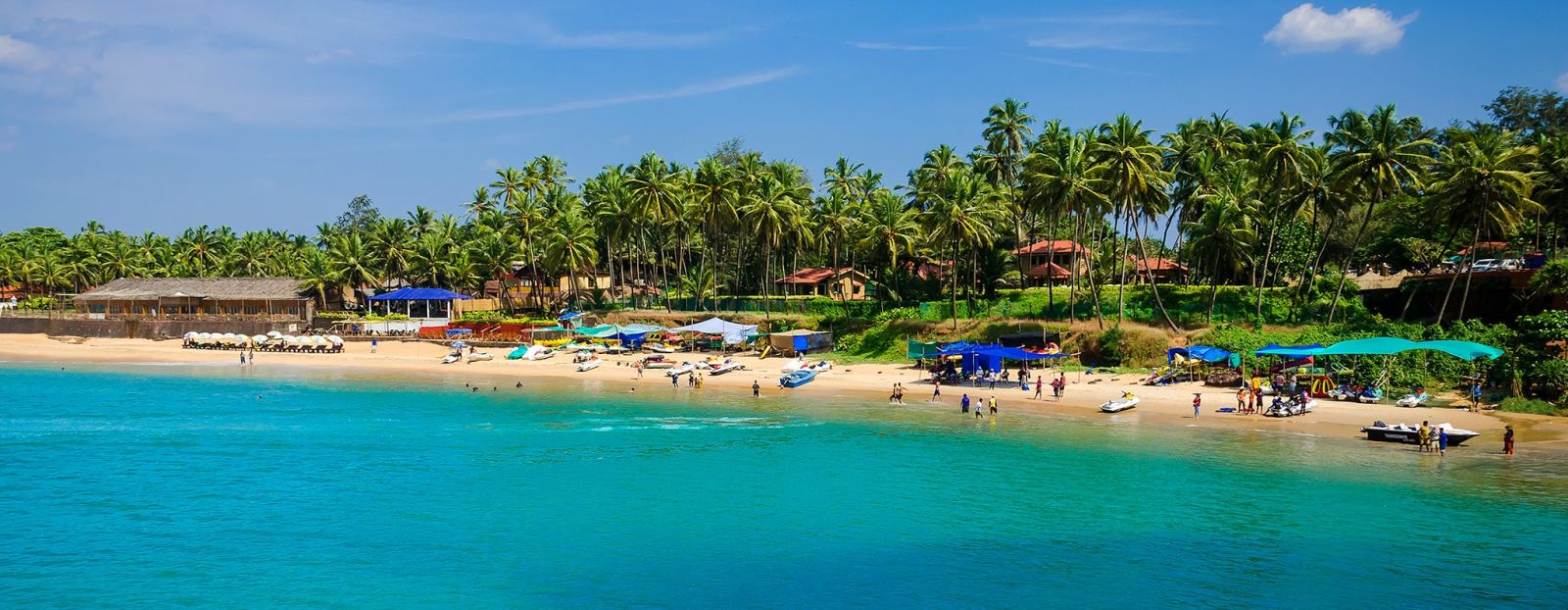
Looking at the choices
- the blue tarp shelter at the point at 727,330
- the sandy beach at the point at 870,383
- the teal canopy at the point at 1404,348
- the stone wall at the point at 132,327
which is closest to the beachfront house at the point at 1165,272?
the sandy beach at the point at 870,383

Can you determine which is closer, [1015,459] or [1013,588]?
[1013,588]

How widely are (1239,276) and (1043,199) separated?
2242 centimetres

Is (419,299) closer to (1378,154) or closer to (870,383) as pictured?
(870,383)

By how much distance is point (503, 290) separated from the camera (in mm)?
103688

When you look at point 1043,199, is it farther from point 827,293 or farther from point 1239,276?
point 827,293

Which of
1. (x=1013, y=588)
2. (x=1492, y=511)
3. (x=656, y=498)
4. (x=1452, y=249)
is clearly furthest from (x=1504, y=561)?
(x=1452, y=249)

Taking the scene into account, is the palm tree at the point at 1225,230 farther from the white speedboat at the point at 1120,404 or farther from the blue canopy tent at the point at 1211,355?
the white speedboat at the point at 1120,404

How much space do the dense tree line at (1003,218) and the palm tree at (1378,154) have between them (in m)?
0.12

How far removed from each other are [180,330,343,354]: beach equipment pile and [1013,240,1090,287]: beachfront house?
194ft

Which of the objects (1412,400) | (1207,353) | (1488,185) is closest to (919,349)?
(1207,353)

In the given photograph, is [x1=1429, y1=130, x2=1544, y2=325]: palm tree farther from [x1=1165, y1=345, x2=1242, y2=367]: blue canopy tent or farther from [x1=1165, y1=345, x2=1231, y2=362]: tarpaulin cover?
[x1=1165, y1=345, x2=1231, y2=362]: tarpaulin cover

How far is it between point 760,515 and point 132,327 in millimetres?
91584

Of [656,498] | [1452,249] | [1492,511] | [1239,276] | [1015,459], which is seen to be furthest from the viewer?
[1239,276]

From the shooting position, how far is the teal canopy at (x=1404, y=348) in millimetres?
45500
